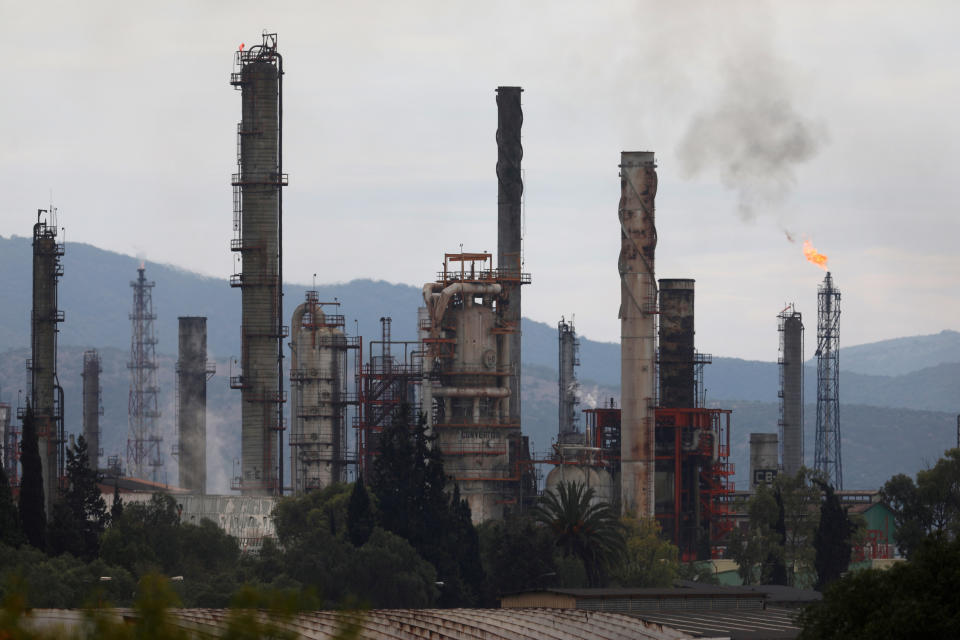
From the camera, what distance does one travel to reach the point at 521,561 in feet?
308

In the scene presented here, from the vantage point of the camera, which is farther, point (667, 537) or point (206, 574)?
point (667, 537)

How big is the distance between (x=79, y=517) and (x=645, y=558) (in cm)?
3292

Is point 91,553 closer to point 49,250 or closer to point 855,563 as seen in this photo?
point 49,250

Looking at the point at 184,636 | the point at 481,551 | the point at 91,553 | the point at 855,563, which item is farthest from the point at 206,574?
the point at 184,636

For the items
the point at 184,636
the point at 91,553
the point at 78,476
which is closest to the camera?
the point at 184,636

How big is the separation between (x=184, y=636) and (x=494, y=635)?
113 ft

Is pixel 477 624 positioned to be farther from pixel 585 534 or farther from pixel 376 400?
pixel 376 400

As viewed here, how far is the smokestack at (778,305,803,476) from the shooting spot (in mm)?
158125

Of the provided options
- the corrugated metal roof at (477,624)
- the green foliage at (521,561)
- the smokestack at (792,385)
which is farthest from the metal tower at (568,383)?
the corrugated metal roof at (477,624)

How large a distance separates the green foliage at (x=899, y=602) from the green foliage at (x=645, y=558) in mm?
47815

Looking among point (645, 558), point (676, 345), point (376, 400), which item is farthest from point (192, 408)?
point (645, 558)

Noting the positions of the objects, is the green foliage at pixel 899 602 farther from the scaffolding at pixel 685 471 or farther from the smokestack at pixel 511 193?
the smokestack at pixel 511 193

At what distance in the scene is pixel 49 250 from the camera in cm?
10975

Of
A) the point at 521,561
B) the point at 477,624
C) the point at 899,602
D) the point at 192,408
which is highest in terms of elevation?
the point at 192,408
